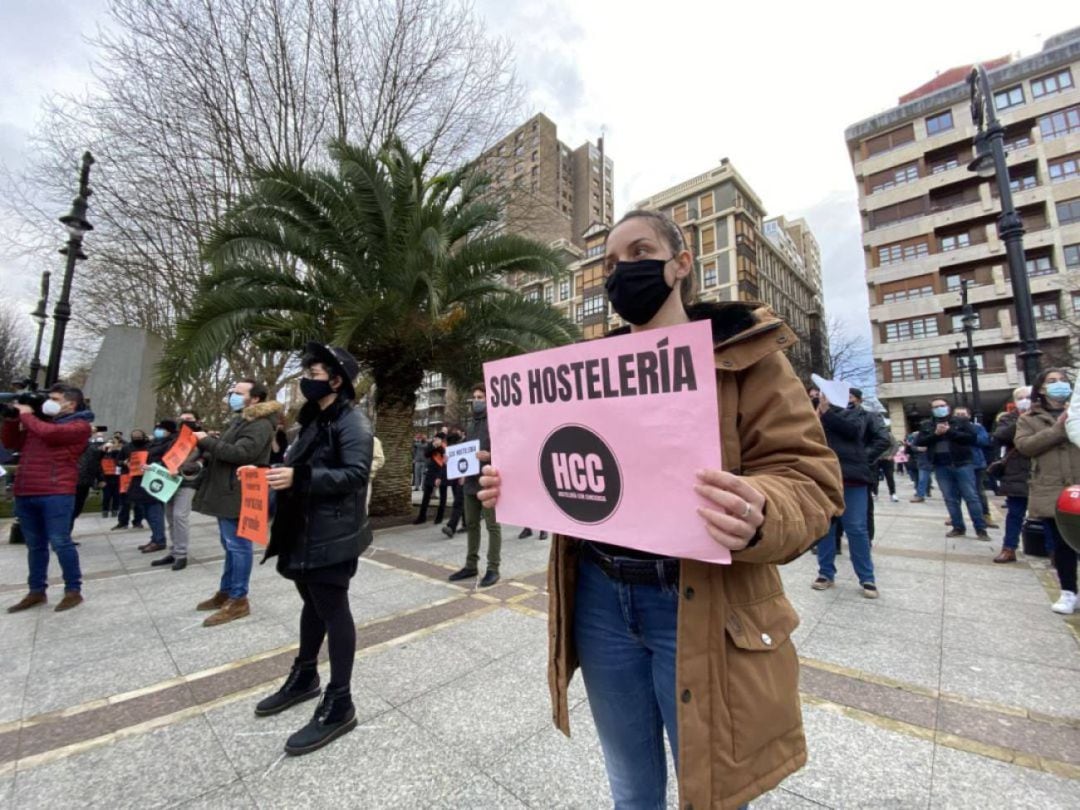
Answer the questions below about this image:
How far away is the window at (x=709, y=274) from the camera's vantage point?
43000mm

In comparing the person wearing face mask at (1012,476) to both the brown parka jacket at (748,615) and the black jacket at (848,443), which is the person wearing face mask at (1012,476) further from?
the brown parka jacket at (748,615)

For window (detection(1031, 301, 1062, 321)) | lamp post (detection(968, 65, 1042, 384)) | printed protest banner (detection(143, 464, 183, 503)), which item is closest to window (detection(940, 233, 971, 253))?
window (detection(1031, 301, 1062, 321))

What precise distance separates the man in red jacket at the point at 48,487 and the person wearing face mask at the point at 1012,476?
9621mm

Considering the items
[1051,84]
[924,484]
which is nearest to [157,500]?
[924,484]

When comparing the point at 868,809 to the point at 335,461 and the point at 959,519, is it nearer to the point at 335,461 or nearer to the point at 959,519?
the point at 335,461

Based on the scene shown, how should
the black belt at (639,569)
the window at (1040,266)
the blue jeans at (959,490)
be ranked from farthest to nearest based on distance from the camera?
the window at (1040,266) → the blue jeans at (959,490) → the black belt at (639,569)

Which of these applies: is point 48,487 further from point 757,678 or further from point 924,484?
point 924,484

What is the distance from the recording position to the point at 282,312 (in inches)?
345

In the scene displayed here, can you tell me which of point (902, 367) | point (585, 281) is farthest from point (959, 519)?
point (585, 281)

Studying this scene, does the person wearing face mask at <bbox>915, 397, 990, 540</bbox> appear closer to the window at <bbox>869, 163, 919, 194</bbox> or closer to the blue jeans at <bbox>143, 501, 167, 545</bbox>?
the blue jeans at <bbox>143, 501, 167, 545</bbox>

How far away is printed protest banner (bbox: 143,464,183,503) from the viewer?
18.7ft

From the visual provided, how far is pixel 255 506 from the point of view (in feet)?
9.13

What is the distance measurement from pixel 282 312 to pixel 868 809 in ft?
32.0

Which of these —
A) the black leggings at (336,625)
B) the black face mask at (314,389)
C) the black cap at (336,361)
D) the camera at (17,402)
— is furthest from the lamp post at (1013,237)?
the camera at (17,402)
